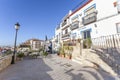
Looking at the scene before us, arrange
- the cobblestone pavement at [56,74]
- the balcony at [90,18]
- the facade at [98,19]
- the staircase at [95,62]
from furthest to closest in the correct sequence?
the balcony at [90,18]
the facade at [98,19]
the staircase at [95,62]
the cobblestone pavement at [56,74]

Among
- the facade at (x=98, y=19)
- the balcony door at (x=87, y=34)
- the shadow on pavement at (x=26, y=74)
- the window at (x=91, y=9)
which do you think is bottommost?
the shadow on pavement at (x=26, y=74)

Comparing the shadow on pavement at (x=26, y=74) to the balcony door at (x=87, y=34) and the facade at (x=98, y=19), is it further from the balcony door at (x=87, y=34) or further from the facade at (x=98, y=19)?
the balcony door at (x=87, y=34)

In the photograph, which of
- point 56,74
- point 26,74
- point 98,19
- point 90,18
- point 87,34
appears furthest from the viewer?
point 87,34

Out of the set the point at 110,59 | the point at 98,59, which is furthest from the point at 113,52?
the point at 98,59

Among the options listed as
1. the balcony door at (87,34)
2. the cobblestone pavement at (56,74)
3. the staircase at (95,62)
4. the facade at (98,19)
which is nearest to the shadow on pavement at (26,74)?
the cobblestone pavement at (56,74)

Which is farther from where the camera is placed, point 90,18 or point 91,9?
point 91,9

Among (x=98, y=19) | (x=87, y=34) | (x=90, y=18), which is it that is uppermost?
(x=90, y=18)

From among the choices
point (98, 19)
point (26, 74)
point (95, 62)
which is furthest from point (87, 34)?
point (26, 74)

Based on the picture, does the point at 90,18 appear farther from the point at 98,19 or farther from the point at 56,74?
the point at 56,74

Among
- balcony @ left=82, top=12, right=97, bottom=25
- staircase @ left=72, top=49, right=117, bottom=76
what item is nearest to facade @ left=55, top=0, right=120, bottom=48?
balcony @ left=82, top=12, right=97, bottom=25

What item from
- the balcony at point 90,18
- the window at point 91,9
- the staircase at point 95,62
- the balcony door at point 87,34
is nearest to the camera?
the staircase at point 95,62

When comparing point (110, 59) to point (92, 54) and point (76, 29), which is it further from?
point (76, 29)

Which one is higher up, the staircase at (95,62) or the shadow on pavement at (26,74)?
the staircase at (95,62)

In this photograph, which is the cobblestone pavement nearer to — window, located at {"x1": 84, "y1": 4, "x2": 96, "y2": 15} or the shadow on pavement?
the shadow on pavement
